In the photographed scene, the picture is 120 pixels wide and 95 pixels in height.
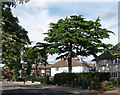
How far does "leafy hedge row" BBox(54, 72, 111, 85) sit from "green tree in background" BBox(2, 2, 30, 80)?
17.8 metres

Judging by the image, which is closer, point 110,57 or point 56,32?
point 56,32

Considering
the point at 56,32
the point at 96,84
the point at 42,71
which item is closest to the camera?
the point at 96,84

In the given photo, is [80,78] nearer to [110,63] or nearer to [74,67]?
[110,63]

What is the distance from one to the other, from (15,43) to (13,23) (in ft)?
5.24

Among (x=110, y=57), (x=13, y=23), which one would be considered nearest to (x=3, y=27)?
(x=13, y=23)

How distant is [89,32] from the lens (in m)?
38.2

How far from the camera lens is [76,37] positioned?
36406 mm

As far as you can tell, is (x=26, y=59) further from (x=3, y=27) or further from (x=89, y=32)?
(x=3, y=27)

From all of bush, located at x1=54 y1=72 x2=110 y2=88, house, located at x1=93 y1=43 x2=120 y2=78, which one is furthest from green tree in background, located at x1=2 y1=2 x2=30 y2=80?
house, located at x1=93 y1=43 x2=120 y2=78

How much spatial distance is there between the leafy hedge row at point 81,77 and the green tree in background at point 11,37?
1782 cm

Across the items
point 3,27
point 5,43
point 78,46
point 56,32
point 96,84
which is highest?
point 56,32

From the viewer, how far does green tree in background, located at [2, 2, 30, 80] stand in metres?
11.5

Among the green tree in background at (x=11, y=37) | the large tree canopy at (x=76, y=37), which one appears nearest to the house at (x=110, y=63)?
the large tree canopy at (x=76, y=37)

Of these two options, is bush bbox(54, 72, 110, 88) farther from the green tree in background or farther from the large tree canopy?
the green tree in background
